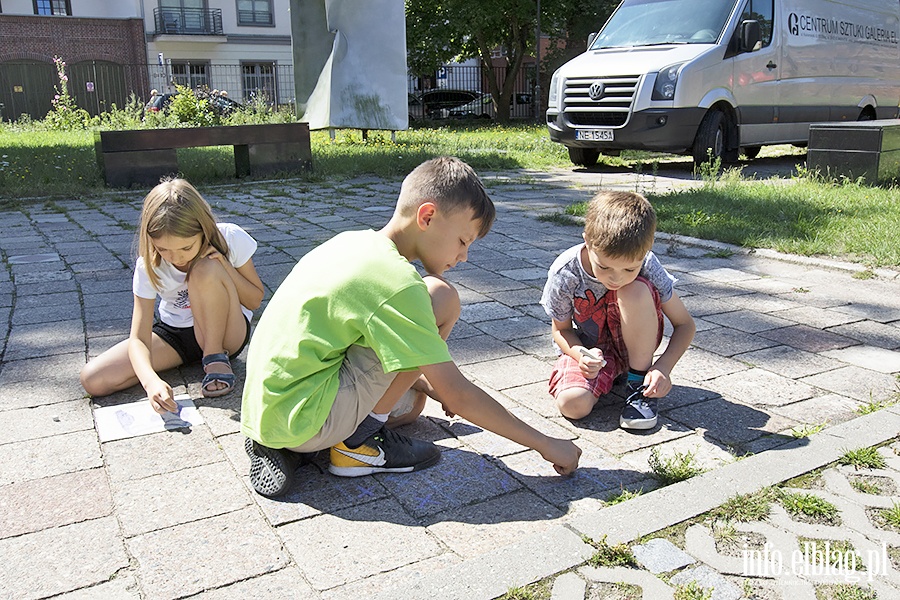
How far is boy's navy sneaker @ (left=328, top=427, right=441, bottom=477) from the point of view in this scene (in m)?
2.57

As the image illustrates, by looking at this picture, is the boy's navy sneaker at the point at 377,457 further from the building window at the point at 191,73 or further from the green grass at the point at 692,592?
the building window at the point at 191,73

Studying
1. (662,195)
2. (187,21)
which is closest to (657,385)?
(662,195)

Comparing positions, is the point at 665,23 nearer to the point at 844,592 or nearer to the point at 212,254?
the point at 212,254

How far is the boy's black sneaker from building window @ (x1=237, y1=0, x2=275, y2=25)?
123 ft

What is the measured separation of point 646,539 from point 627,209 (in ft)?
3.77

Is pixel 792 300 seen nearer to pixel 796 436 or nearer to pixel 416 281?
pixel 796 436

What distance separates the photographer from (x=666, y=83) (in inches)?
392

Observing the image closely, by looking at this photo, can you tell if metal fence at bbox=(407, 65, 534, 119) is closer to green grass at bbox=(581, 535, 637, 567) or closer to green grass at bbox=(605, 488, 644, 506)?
green grass at bbox=(605, 488, 644, 506)

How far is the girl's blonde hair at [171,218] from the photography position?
3004mm

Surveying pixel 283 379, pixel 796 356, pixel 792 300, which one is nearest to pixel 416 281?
pixel 283 379

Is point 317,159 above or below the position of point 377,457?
above

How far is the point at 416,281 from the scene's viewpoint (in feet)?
7.25

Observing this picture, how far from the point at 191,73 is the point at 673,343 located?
36957mm

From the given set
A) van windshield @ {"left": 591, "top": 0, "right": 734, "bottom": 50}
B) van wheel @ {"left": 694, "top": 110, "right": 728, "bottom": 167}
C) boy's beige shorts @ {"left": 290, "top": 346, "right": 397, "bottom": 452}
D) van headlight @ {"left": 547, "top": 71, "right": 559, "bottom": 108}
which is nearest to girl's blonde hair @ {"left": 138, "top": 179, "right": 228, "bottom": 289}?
boy's beige shorts @ {"left": 290, "top": 346, "right": 397, "bottom": 452}
